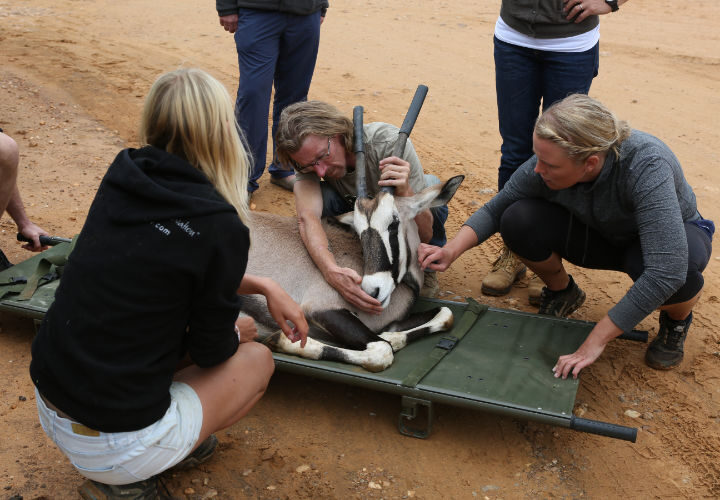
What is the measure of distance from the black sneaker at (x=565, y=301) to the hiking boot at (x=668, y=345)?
0.58m

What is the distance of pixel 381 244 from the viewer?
462cm

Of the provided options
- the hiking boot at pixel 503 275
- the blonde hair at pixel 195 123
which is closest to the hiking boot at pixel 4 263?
the blonde hair at pixel 195 123

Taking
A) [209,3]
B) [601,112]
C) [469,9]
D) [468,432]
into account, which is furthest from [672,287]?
[209,3]

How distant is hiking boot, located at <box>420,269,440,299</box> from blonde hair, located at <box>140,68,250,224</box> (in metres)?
2.58

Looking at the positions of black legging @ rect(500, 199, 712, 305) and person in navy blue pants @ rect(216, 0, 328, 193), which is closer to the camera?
black legging @ rect(500, 199, 712, 305)

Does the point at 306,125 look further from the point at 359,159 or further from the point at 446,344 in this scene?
the point at 446,344

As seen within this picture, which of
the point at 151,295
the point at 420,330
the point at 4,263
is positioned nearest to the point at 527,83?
the point at 420,330

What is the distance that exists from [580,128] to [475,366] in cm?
143

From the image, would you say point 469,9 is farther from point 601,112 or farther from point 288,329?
point 288,329

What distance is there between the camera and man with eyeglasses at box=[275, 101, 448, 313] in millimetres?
4582

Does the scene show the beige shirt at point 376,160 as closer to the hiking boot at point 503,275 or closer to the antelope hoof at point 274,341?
the hiking boot at point 503,275

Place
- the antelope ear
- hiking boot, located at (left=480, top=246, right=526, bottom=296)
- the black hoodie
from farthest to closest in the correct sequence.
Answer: hiking boot, located at (left=480, top=246, right=526, bottom=296) < the antelope ear < the black hoodie

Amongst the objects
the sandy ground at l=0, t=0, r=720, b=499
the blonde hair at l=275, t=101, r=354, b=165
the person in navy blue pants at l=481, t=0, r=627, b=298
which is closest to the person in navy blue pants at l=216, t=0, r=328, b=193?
the sandy ground at l=0, t=0, r=720, b=499

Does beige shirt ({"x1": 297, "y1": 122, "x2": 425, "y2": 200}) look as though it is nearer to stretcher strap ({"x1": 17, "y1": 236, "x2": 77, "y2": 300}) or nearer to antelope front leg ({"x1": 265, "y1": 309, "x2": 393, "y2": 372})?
antelope front leg ({"x1": 265, "y1": 309, "x2": 393, "y2": 372})
